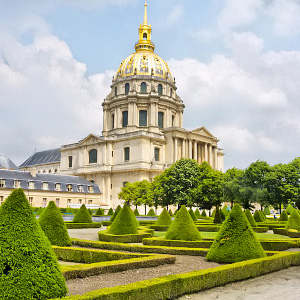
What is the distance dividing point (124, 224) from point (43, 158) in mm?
82527

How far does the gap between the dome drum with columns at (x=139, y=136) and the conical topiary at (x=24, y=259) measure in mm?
58788

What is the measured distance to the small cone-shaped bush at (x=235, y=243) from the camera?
34.6 feet

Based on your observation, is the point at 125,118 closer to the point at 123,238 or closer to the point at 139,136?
the point at 139,136

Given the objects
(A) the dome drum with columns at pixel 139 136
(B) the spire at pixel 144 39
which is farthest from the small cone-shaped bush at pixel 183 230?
(B) the spire at pixel 144 39

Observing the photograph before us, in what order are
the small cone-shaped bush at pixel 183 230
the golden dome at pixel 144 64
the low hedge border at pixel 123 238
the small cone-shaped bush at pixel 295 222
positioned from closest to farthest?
the small cone-shaped bush at pixel 183 230
the low hedge border at pixel 123 238
the small cone-shaped bush at pixel 295 222
the golden dome at pixel 144 64

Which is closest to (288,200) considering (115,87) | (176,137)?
(176,137)

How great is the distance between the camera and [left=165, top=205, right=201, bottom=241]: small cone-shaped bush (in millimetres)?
15227

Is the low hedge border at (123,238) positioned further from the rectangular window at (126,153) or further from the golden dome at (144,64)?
the golden dome at (144,64)

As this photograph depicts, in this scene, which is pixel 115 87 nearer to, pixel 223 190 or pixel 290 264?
pixel 223 190

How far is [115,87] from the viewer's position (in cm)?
7925

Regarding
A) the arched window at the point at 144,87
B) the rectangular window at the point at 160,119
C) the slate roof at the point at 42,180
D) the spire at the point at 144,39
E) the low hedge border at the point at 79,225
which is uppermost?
the spire at the point at 144,39

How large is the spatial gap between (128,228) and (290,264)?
29.1ft

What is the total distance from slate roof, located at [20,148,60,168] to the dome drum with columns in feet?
46.9

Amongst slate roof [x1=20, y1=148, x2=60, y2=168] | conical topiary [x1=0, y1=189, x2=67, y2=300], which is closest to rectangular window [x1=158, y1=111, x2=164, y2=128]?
slate roof [x1=20, y1=148, x2=60, y2=168]
